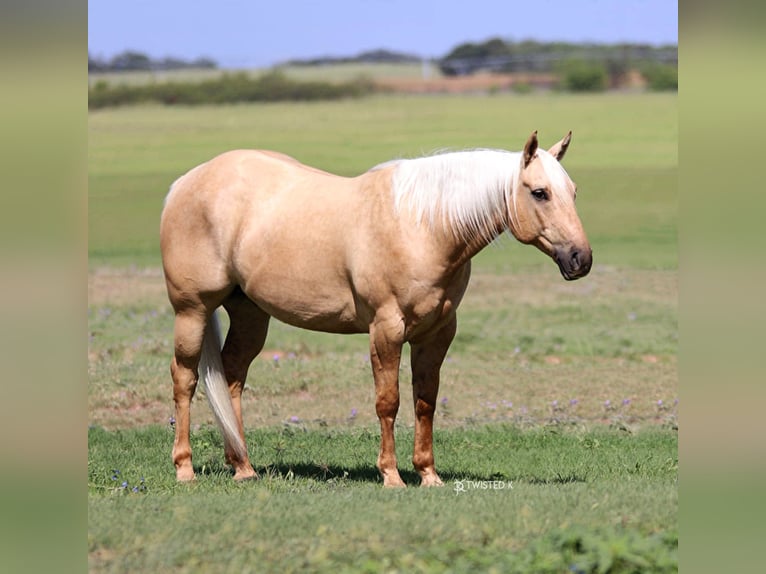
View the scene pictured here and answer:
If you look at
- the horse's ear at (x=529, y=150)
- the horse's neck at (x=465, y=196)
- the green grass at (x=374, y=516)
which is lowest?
the green grass at (x=374, y=516)

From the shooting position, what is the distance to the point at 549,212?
24.1 ft

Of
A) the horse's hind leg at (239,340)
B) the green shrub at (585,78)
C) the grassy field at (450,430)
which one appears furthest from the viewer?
the green shrub at (585,78)

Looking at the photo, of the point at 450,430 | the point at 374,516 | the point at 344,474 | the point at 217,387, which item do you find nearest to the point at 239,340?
the point at 217,387

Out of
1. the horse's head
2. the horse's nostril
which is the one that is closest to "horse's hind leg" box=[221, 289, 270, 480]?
the horse's head

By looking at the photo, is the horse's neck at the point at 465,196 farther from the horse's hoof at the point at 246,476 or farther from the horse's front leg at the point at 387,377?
the horse's hoof at the point at 246,476

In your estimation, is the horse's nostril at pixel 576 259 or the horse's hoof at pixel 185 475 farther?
the horse's hoof at pixel 185 475

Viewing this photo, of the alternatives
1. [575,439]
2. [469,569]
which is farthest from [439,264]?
[575,439]

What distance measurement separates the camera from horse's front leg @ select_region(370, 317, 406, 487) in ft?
25.2

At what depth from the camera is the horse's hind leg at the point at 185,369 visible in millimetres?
8477

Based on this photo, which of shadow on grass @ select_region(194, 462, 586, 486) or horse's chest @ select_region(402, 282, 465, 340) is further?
shadow on grass @ select_region(194, 462, 586, 486)

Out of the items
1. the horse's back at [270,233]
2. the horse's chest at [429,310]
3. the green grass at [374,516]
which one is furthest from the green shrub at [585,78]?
the horse's chest at [429,310]

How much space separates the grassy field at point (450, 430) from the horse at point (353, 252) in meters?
0.71

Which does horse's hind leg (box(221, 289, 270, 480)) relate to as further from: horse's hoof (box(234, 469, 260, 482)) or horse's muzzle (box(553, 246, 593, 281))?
horse's muzzle (box(553, 246, 593, 281))
